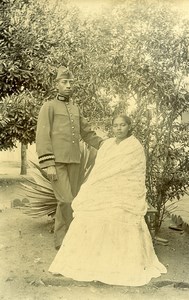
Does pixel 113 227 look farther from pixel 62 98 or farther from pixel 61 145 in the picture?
pixel 62 98

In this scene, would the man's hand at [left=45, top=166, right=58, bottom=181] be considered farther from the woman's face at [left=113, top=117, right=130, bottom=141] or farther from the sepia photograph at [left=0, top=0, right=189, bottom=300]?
the woman's face at [left=113, top=117, right=130, bottom=141]

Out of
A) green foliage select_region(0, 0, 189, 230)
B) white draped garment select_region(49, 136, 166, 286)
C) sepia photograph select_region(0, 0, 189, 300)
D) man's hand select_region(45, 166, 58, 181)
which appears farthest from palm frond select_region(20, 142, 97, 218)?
white draped garment select_region(49, 136, 166, 286)

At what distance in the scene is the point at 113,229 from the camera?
3.84m

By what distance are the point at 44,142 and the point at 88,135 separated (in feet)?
1.73

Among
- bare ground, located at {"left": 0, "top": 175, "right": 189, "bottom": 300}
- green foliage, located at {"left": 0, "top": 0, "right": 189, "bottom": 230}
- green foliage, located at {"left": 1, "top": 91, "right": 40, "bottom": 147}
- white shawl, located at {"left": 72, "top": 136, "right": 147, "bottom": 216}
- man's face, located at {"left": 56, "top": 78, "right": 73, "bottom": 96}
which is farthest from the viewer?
green foliage, located at {"left": 1, "top": 91, "right": 40, "bottom": 147}

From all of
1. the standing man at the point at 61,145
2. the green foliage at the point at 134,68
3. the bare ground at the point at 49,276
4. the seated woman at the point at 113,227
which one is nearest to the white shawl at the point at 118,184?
the seated woman at the point at 113,227

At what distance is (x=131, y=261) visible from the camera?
382cm

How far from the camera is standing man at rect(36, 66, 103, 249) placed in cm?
414

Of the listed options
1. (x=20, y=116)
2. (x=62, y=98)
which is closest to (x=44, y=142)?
(x=62, y=98)

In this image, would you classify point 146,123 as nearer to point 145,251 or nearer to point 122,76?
point 122,76

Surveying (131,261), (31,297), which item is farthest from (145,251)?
(31,297)

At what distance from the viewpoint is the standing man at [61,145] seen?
4.14 metres

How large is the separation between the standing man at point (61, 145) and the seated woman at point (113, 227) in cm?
28

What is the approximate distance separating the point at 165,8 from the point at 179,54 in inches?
19.1
